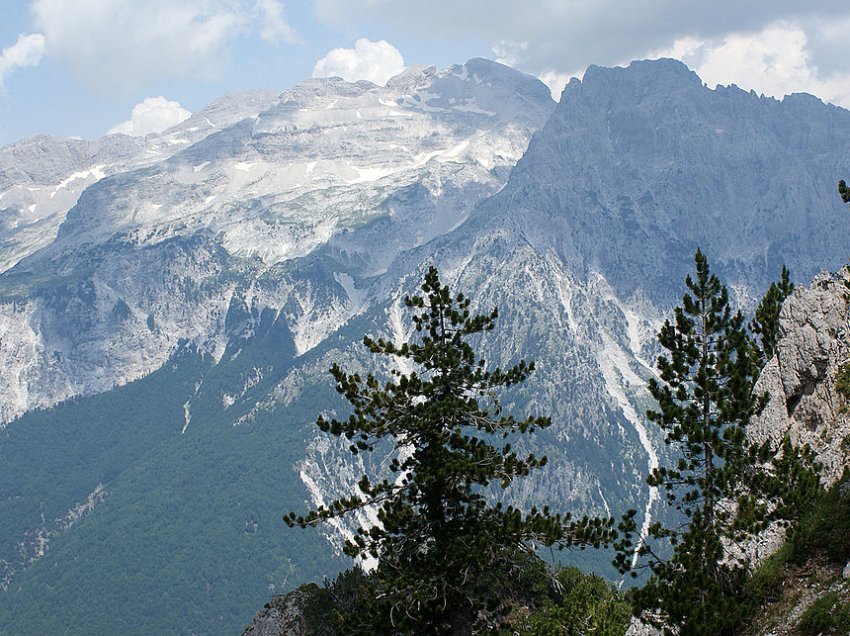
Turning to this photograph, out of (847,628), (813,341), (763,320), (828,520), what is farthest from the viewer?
(763,320)

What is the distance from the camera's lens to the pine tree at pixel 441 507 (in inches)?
1389

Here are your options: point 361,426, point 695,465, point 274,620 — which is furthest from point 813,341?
point 274,620

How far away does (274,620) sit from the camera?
6122cm

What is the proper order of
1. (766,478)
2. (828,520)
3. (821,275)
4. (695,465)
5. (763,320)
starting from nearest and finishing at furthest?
(828,520)
(766,478)
(695,465)
(821,275)
(763,320)

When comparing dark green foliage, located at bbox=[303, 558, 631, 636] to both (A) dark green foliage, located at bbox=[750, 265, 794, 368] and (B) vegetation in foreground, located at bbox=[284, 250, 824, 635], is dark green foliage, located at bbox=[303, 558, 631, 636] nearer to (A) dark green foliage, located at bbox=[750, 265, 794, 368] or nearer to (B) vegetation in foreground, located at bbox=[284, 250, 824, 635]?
(B) vegetation in foreground, located at bbox=[284, 250, 824, 635]

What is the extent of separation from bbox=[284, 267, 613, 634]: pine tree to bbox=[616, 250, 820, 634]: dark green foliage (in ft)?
10.8

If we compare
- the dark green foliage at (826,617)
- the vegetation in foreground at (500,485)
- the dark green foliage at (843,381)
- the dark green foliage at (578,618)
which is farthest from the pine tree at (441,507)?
the dark green foliage at (843,381)

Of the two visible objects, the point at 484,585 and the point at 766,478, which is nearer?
the point at 766,478

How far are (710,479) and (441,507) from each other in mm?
11544

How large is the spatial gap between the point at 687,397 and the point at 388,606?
15.9 m

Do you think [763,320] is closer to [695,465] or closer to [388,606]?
[695,465]

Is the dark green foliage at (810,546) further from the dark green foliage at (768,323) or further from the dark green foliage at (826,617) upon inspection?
the dark green foliage at (768,323)

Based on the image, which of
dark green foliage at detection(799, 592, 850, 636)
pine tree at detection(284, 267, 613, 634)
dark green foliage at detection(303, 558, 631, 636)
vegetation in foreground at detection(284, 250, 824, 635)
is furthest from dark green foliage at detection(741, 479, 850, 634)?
dark green foliage at detection(303, 558, 631, 636)

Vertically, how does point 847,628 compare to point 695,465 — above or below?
below
